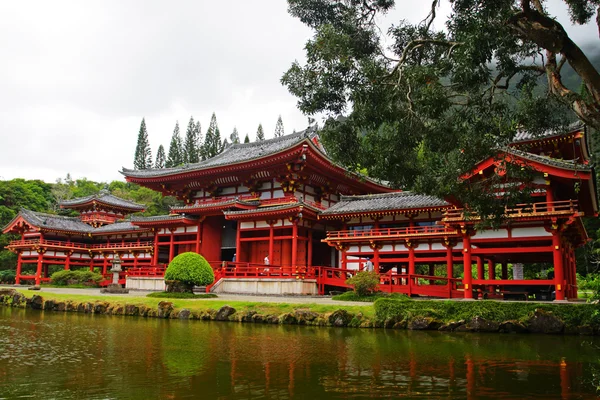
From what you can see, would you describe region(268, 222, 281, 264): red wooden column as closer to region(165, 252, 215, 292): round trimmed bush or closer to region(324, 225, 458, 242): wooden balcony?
region(324, 225, 458, 242): wooden balcony

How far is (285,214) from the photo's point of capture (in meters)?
30.0

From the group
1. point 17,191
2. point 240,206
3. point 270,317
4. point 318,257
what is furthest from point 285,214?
point 17,191

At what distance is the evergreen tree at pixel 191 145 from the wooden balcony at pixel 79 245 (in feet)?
122

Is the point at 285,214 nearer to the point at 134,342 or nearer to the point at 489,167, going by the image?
the point at 489,167

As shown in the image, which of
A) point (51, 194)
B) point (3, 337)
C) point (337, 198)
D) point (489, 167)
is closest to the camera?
point (3, 337)

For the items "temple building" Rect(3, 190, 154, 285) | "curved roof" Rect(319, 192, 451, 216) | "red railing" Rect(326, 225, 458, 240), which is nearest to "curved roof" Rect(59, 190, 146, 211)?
"temple building" Rect(3, 190, 154, 285)

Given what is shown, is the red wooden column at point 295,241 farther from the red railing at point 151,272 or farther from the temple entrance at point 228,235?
the red railing at point 151,272

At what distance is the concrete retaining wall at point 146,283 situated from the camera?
31663 millimetres

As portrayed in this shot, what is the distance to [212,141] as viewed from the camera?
8488 cm

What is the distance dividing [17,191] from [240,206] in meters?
50.7

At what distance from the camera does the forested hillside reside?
61141 millimetres

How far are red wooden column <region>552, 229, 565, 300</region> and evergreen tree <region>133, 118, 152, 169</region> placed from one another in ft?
258

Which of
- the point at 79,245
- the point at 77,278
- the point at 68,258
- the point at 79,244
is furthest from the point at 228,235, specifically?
the point at 68,258

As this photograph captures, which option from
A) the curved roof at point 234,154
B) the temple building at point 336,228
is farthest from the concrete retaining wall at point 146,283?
the curved roof at point 234,154
